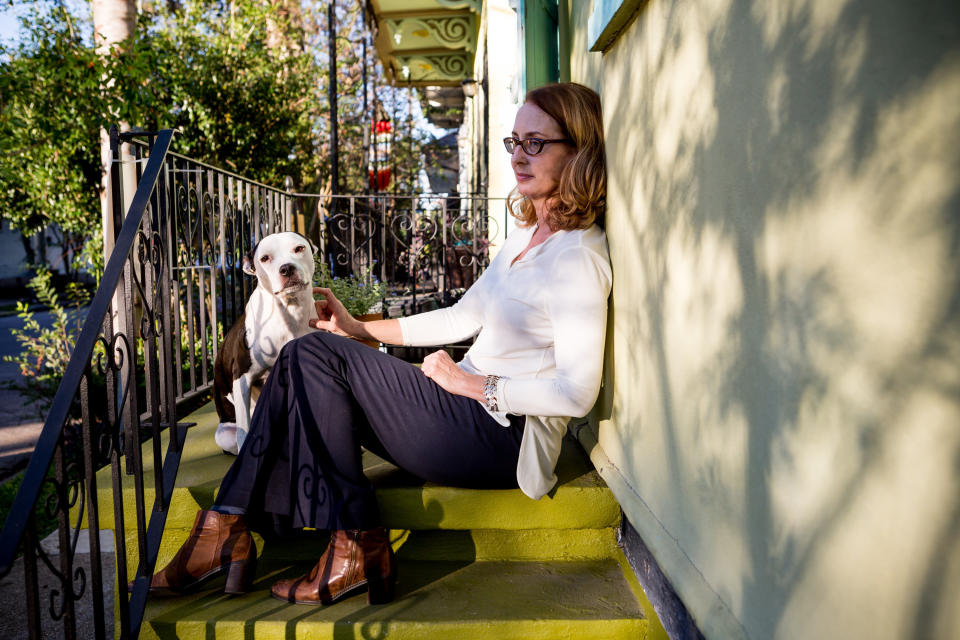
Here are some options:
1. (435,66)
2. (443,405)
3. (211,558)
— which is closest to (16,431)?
(211,558)

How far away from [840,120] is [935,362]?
341 mm

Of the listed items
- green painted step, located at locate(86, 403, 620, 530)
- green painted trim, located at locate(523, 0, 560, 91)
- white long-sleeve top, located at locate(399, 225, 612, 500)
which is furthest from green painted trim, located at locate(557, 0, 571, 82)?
green painted step, located at locate(86, 403, 620, 530)

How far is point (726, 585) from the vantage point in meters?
1.31

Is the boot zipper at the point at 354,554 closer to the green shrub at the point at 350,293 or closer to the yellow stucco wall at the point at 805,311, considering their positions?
the yellow stucco wall at the point at 805,311

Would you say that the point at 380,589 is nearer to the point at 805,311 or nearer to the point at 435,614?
the point at 435,614

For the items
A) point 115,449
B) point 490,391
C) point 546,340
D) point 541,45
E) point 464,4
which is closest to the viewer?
point 115,449

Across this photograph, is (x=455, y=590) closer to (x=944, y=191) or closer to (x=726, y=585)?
(x=726, y=585)

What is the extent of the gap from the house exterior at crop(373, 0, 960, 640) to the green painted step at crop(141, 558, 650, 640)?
24cm

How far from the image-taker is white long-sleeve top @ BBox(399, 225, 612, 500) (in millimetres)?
1925

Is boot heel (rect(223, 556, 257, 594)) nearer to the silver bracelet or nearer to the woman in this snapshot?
the woman

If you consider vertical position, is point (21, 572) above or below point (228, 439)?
below

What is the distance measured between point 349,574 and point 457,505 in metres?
0.41

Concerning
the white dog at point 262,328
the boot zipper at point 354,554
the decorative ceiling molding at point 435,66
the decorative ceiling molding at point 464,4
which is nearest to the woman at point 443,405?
the boot zipper at point 354,554

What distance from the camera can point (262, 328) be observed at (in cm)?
250
